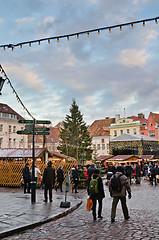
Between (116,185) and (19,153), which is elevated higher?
(19,153)

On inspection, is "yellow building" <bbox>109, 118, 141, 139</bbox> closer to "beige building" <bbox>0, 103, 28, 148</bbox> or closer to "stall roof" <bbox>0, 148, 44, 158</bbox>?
"beige building" <bbox>0, 103, 28, 148</bbox>

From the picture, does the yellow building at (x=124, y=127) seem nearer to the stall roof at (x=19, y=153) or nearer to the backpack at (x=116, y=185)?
the stall roof at (x=19, y=153)

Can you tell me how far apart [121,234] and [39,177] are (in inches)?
546

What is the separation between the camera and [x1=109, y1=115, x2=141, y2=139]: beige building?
64.6 meters

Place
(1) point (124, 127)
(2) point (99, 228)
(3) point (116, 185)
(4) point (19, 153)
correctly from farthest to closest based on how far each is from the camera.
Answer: (1) point (124, 127), (4) point (19, 153), (3) point (116, 185), (2) point (99, 228)

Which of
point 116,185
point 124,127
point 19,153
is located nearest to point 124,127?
point 124,127

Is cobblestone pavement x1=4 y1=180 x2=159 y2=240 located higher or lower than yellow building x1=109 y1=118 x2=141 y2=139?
lower

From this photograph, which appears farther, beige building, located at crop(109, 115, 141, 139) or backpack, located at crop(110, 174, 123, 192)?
beige building, located at crop(109, 115, 141, 139)

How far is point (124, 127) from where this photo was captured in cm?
6638

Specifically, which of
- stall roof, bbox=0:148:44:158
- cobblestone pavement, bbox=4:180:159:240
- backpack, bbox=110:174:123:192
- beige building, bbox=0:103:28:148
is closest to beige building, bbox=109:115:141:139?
beige building, bbox=0:103:28:148

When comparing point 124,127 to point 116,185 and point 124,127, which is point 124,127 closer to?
point 124,127

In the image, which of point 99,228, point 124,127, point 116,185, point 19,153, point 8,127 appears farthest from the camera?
point 124,127

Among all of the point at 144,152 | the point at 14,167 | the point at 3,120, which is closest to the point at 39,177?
the point at 14,167

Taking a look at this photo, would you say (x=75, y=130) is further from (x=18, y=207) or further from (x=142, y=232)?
(x=142, y=232)
